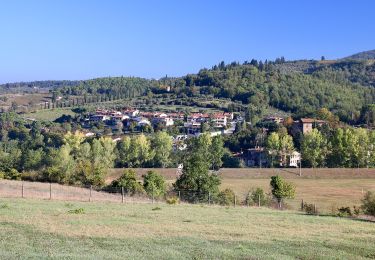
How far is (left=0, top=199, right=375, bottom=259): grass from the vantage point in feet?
60.2

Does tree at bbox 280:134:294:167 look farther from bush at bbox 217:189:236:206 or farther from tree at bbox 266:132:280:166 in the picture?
bush at bbox 217:189:236:206

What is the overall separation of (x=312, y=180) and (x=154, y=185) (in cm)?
4643

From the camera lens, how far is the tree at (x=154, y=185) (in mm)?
46938

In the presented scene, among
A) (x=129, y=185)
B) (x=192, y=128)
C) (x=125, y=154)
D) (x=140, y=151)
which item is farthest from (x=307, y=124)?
(x=129, y=185)

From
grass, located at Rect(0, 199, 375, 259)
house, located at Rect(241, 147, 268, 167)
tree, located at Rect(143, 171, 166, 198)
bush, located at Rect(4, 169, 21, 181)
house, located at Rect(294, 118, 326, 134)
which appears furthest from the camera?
house, located at Rect(294, 118, 326, 134)

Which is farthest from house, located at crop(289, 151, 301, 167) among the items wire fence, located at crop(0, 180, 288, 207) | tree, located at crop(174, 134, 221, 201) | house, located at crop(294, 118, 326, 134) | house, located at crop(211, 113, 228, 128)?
tree, located at crop(174, 134, 221, 201)

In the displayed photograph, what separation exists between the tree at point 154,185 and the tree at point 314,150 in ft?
180

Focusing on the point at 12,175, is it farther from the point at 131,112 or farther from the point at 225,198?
the point at 131,112

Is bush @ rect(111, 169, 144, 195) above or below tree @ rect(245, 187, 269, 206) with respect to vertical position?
above

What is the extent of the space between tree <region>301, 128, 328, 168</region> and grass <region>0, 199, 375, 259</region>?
2711 inches

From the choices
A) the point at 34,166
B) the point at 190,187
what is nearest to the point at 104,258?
the point at 190,187

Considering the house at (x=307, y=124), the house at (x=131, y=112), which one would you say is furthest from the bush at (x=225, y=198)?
the house at (x=131, y=112)

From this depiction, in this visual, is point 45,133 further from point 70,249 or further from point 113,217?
point 70,249

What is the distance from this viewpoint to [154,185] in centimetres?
4759
